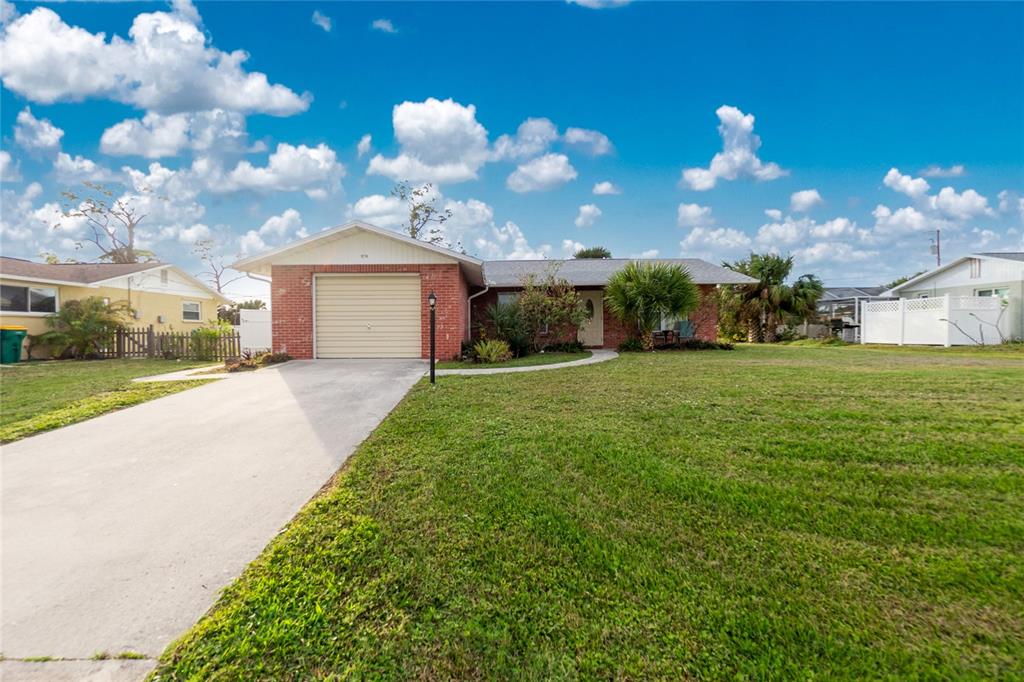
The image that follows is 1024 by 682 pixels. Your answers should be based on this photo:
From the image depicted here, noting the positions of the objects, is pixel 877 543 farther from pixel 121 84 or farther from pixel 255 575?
pixel 121 84

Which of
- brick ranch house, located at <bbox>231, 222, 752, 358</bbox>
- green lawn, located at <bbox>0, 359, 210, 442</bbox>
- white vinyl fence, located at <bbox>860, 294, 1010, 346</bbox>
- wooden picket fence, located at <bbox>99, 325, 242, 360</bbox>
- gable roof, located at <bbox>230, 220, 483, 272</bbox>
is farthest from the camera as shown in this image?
white vinyl fence, located at <bbox>860, 294, 1010, 346</bbox>

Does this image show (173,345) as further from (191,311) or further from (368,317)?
(191,311)

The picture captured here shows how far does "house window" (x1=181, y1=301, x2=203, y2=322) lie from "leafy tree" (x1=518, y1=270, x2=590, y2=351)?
19388 millimetres

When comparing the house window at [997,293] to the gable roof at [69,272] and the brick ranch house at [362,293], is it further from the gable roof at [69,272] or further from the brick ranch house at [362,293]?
the gable roof at [69,272]

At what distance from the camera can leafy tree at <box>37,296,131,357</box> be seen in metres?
14.6

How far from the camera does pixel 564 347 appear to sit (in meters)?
14.6

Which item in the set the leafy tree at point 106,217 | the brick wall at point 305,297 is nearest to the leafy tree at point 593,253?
the brick wall at point 305,297

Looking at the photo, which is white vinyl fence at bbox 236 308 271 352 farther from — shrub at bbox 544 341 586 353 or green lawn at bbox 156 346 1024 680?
green lawn at bbox 156 346 1024 680

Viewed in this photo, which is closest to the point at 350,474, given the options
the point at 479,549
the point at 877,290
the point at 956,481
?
the point at 479,549

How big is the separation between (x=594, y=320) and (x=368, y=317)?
29.8 ft

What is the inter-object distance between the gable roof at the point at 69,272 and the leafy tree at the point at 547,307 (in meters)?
18.3

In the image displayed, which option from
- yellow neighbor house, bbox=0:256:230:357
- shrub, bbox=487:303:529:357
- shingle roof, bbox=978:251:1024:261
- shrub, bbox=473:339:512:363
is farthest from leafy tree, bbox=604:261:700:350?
yellow neighbor house, bbox=0:256:230:357

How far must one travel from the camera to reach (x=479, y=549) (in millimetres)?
2586

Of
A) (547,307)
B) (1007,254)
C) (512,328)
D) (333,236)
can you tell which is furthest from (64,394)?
(1007,254)
